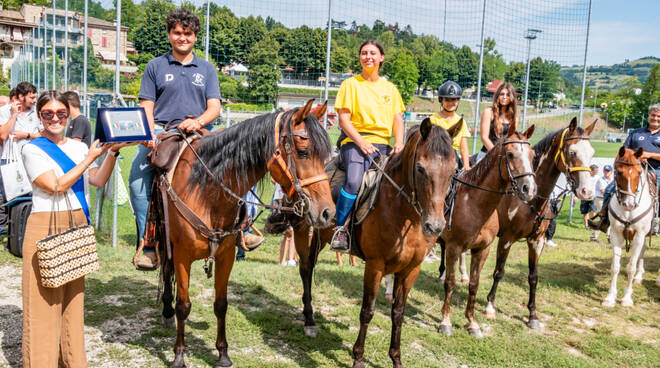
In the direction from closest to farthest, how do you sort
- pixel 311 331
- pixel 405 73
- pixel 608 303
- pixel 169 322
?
pixel 169 322
pixel 311 331
pixel 608 303
pixel 405 73

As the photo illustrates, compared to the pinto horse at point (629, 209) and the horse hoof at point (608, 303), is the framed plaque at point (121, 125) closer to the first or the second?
the pinto horse at point (629, 209)

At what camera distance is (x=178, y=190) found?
3.99 meters

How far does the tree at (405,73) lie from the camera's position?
539 inches

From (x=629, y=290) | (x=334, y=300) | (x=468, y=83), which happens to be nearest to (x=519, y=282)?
(x=629, y=290)

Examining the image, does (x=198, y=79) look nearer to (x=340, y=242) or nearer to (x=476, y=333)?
(x=340, y=242)

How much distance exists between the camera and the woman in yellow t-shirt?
4.46 meters

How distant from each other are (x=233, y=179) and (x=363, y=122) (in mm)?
1549

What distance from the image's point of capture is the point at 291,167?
3.37m

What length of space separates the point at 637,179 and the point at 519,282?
8.01 ft

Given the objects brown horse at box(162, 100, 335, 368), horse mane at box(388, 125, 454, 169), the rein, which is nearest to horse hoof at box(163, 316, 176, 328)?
brown horse at box(162, 100, 335, 368)

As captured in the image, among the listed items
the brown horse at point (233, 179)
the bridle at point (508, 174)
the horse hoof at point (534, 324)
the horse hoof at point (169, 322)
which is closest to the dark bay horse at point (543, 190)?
the horse hoof at point (534, 324)

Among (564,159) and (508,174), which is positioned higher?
(564,159)

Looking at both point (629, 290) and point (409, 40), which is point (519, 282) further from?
point (409, 40)

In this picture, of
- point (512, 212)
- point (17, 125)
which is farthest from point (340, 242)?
point (17, 125)
